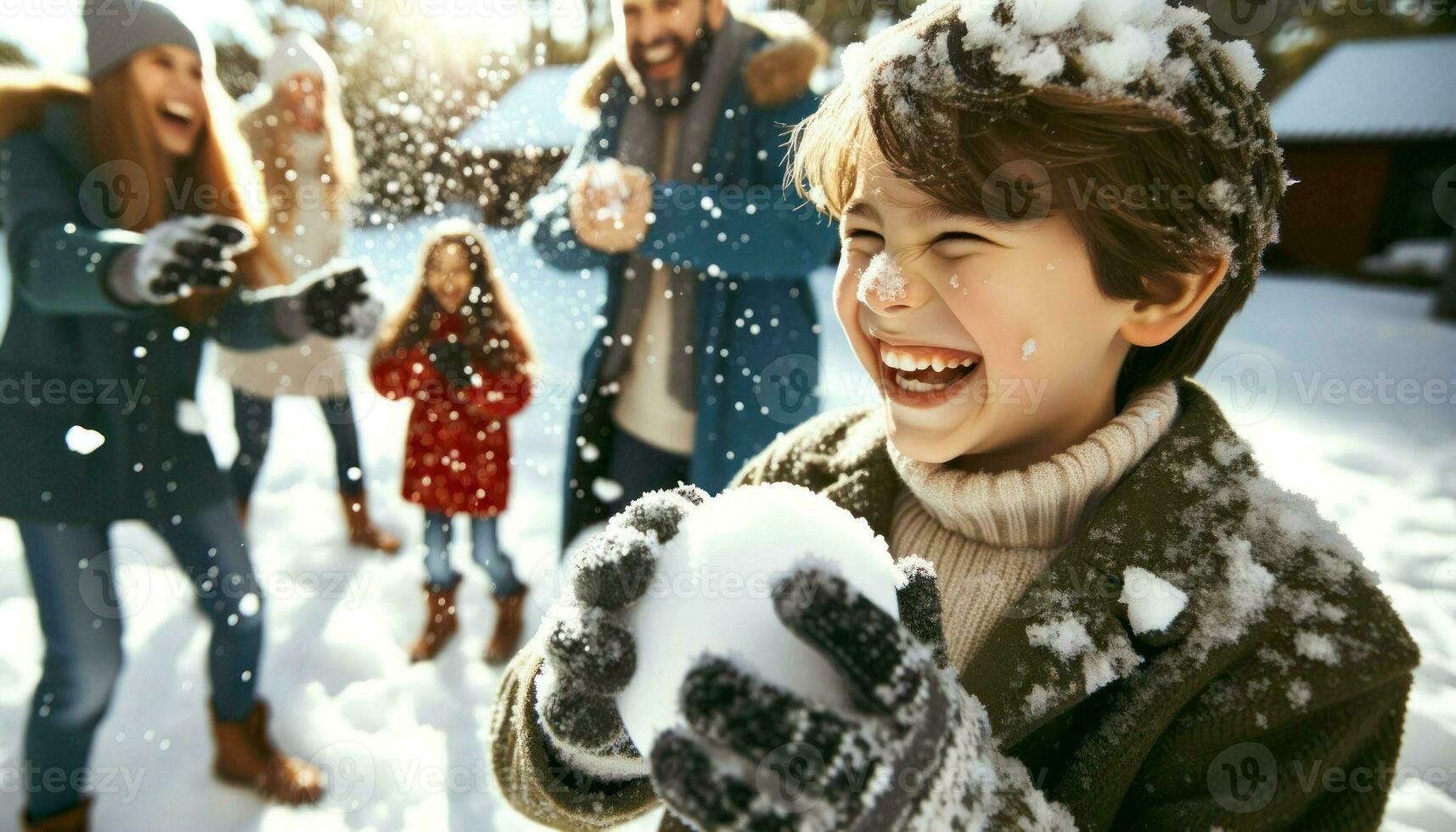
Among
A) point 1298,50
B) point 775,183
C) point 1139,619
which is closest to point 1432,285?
point 1298,50

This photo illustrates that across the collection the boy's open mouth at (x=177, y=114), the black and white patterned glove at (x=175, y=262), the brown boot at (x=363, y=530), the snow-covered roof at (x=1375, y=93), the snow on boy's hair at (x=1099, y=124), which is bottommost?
the brown boot at (x=363, y=530)

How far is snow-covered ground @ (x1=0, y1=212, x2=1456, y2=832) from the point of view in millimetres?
2104

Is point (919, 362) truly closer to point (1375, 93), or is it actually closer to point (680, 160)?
point (680, 160)

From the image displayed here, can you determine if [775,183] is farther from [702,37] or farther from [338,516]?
[338,516]

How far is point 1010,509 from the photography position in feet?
3.05

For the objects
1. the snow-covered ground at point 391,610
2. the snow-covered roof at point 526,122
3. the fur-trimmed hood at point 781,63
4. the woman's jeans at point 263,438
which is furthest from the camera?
the woman's jeans at point 263,438

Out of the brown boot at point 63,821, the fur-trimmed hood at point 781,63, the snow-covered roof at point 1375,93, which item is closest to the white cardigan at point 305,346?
the brown boot at point 63,821

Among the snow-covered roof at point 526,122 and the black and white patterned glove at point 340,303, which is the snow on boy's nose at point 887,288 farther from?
the snow-covered roof at point 526,122

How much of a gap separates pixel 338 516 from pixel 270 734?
1540mm

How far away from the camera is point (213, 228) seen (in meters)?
A: 1.73

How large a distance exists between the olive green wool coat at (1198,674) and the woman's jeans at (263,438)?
2815mm

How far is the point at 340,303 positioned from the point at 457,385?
61 centimetres

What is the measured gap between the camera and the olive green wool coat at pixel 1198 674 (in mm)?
737

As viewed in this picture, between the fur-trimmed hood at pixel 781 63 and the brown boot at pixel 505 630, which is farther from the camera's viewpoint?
the brown boot at pixel 505 630
